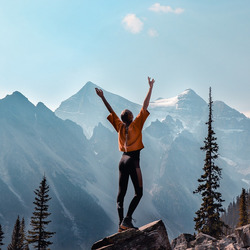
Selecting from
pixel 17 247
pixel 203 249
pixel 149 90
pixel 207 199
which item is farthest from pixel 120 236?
pixel 17 247

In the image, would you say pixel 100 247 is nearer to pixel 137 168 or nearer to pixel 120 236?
pixel 120 236

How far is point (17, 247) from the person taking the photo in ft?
182

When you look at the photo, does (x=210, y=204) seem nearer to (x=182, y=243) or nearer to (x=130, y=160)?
(x=182, y=243)

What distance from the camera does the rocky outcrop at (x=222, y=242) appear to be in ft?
48.5

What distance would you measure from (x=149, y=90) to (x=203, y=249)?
7634 millimetres

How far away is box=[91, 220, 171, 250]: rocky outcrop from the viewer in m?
9.30

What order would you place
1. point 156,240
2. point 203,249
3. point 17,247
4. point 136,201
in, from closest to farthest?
point 156,240 → point 136,201 → point 203,249 → point 17,247

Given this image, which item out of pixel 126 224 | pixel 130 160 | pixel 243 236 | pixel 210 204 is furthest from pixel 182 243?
pixel 210 204

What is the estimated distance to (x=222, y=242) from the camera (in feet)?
50.6

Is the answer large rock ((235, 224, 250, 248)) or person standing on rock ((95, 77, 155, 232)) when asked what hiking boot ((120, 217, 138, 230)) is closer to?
person standing on rock ((95, 77, 155, 232))

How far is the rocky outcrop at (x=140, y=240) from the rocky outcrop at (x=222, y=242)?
18.9 ft

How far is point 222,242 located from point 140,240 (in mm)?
7490

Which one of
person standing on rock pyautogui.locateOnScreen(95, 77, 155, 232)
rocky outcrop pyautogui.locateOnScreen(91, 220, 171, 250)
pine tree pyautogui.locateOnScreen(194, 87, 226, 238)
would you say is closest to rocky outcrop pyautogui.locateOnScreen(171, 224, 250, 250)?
rocky outcrop pyautogui.locateOnScreen(91, 220, 171, 250)

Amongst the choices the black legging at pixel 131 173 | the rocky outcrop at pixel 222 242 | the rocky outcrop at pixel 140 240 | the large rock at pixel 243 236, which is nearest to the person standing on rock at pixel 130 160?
the black legging at pixel 131 173
